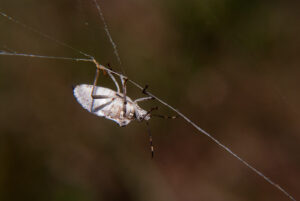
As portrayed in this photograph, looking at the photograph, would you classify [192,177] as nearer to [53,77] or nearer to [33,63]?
[53,77]

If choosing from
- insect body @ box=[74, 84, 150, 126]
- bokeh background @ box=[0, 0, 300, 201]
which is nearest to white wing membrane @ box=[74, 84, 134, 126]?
insect body @ box=[74, 84, 150, 126]

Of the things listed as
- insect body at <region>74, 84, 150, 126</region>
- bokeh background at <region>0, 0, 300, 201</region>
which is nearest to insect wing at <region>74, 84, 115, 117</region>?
insect body at <region>74, 84, 150, 126</region>

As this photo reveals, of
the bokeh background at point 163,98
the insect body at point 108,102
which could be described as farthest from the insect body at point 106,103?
the bokeh background at point 163,98

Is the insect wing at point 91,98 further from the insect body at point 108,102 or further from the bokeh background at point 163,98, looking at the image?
the bokeh background at point 163,98

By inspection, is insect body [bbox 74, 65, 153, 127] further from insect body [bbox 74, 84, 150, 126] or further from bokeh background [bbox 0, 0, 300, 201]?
bokeh background [bbox 0, 0, 300, 201]

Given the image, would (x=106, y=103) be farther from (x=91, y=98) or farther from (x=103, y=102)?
(x=91, y=98)

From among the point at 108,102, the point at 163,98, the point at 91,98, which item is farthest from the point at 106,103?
the point at 163,98

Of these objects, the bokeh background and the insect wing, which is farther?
the bokeh background
